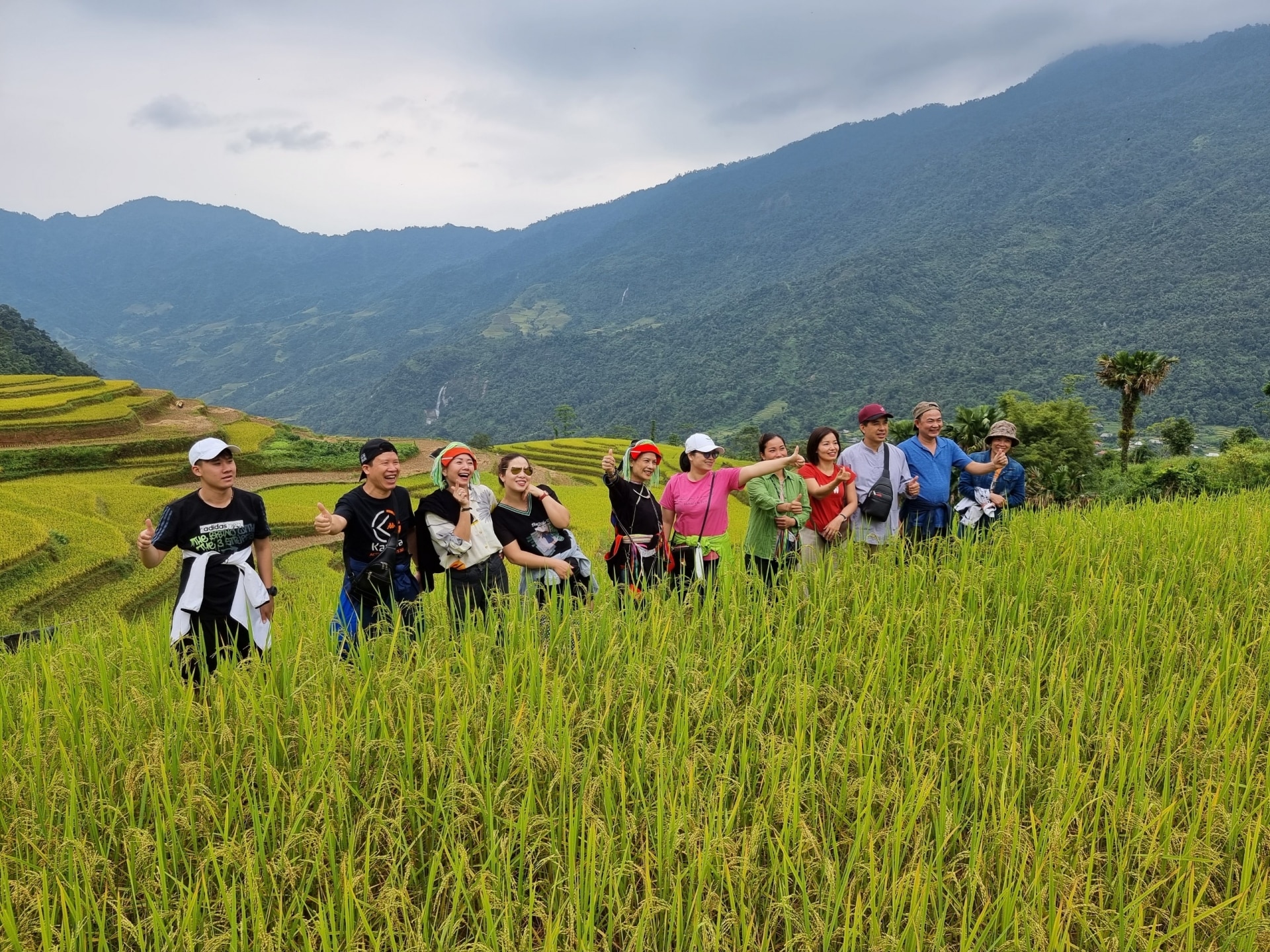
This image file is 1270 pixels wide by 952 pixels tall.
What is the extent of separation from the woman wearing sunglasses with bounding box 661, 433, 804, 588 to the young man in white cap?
88.2 inches

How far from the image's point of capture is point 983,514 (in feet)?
17.5

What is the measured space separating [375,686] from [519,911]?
3.84ft

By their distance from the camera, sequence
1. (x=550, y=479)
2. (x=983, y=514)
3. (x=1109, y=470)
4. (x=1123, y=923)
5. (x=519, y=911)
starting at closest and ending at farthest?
(x=1123, y=923)
(x=519, y=911)
(x=983, y=514)
(x=550, y=479)
(x=1109, y=470)

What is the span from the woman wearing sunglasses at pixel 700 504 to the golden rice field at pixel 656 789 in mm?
1014

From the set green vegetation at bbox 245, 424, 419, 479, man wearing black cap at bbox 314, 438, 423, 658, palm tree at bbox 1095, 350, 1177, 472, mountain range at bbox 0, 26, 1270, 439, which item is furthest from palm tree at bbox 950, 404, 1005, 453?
mountain range at bbox 0, 26, 1270, 439

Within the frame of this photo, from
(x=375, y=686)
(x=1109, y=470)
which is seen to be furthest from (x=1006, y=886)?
(x=1109, y=470)

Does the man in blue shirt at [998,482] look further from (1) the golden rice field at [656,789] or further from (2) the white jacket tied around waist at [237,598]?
(2) the white jacket tied around waist at [237,598]

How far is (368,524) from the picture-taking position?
3617mm

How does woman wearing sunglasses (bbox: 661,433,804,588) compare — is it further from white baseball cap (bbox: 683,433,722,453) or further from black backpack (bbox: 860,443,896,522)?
black backpack (bbox: 860,443,896,522)

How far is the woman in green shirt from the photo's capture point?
4.36m

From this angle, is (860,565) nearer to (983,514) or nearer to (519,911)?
(983,514)

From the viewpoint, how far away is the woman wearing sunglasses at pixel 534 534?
3771 mm

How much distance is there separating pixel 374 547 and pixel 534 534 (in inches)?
32.4

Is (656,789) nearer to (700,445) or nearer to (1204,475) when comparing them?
(700,445)
